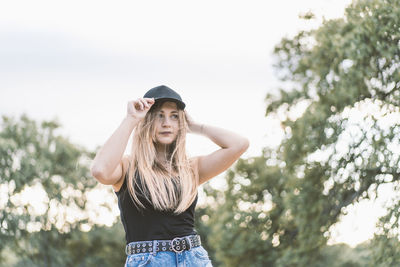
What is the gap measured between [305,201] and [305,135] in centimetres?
150

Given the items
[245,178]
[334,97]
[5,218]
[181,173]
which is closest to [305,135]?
[334,97]

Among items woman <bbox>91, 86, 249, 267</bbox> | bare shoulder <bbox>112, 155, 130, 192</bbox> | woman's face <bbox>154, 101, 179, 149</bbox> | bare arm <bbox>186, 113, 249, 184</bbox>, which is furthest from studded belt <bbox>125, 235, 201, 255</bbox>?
woman's face <bbox>154, 101, 179, 149</bbox>

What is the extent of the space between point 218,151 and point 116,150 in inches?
27.3

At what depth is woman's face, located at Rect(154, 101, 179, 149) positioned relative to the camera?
3137 millimetres

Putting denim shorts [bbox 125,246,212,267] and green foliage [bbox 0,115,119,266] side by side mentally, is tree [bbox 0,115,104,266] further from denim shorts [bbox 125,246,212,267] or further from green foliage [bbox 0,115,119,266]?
denim shorts [bbox 125,246,212,267]

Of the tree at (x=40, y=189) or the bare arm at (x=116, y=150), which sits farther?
the tree at (x=40, y=189)

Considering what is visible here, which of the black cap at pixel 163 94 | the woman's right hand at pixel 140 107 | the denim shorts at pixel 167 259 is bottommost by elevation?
the denim shorts at pixel 167 259

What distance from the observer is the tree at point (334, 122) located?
399 inches

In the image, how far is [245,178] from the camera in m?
17.8

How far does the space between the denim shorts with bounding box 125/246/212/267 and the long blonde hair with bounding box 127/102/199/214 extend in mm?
208

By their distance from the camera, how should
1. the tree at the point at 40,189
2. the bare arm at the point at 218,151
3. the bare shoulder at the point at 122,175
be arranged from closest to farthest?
the bare shoulder at the point at 122,175 → the bare arm at the point at 218,151 → the tree at the point at 40,189

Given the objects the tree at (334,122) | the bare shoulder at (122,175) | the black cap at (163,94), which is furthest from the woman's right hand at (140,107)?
the tree at (334,122)

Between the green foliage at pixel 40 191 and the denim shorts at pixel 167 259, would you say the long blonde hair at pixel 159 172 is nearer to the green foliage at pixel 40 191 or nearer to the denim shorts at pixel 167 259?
the denim shorts at pixel 167 259

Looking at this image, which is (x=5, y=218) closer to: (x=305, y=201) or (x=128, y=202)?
(x=305, y=201)
